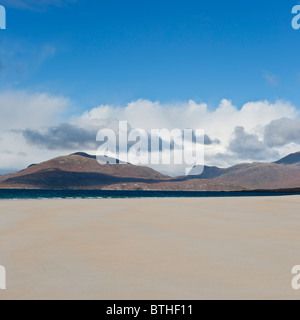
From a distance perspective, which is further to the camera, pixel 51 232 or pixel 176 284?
pixel 51 232

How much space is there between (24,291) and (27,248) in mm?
5016

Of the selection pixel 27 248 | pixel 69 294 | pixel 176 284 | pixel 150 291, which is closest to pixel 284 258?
pixel 176 284

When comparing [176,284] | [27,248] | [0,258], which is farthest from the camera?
[27,248]

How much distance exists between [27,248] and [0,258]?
63.9 inches

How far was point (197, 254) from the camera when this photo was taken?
1097cm

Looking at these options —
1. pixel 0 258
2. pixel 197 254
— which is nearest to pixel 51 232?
pixel 0 258

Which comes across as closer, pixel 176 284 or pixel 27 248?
pixel 176 284

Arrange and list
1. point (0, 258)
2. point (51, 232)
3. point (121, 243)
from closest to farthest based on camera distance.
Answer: point (0, 258) → point (121, 243) → point (51, 232)
